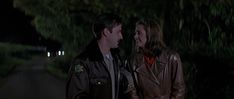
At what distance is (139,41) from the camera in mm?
4891

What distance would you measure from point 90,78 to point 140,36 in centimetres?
134

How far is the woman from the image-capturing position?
15.9ft

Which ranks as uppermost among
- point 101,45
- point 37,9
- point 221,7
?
point 37,9

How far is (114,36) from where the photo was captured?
3.74 meters

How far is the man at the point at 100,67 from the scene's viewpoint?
360 centimetres

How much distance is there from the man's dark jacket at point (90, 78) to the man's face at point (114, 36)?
119 millimetres

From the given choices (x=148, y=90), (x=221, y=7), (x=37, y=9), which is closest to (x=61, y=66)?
(x=37, y=9)

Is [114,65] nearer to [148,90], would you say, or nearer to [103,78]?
[103,78]

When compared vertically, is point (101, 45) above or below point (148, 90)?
above

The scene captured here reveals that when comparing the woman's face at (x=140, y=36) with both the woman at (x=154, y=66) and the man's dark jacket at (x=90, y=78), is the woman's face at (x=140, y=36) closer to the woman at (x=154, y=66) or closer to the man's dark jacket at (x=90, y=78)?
the woman at (x=154, y=66)

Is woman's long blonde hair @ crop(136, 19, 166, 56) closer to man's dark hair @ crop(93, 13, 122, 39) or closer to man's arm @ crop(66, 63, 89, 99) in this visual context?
man's dark hair @ crop(93, 13, 122, 39)

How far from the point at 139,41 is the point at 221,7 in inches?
203

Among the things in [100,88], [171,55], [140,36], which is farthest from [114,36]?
[171,55]

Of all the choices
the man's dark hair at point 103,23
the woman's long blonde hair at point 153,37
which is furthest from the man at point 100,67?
the woman's long blonde hair at point 153,37
